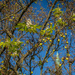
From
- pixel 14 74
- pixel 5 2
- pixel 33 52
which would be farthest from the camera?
pixel 5 2

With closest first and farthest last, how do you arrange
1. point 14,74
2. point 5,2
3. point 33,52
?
point 33,52 < point 14,74 < point 5,2

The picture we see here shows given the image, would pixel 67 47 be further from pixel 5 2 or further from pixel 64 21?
pixel 5 2

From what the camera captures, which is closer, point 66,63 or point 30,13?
point 66,63

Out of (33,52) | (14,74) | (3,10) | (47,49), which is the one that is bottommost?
(14,74)

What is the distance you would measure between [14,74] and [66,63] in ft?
8.19

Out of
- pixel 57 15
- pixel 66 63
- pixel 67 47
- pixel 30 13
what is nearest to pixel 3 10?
pixel 30 13

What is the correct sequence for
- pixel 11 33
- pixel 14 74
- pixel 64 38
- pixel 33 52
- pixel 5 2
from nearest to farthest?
1. pixel 33 52
2. pixel 14 74
3. pixel 11 33
4. pixel 64 38
5. pixel 5 2

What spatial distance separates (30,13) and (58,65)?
10.7 feet

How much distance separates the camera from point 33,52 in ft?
14.8

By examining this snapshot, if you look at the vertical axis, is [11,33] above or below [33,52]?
above

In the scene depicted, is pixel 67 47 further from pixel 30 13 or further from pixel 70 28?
pixel 30 13

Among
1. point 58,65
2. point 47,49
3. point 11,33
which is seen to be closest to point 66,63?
point 58,65

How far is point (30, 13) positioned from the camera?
702 centimetres

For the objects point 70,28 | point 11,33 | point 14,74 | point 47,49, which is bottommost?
point 14,74
